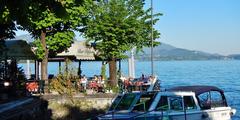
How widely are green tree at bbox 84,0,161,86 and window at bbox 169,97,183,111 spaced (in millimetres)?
17680

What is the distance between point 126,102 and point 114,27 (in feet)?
60.1

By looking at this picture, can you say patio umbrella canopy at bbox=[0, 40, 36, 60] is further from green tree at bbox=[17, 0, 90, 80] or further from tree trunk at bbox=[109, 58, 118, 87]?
tree trunk at bbox=[109, 58, 118, 87]

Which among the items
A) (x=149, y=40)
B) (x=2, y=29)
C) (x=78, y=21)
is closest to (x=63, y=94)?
(x=78, y=21)

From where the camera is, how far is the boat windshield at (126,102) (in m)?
19.2

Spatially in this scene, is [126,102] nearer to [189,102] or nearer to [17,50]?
[189,102]

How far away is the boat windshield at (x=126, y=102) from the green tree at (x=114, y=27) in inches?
669

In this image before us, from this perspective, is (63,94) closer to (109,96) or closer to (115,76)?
(109,96)

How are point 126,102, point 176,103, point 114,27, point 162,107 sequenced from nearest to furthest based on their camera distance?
1. point 162,107
2. point 176,103
3. point 126,102
4. point 114,27

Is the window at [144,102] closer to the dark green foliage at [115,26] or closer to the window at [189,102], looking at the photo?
the window at [189,102]

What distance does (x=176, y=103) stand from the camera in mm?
19094

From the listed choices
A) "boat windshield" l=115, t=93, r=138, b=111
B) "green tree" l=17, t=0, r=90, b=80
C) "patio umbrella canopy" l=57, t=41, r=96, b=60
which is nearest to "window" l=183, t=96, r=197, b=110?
"boat windshield" l=115, t=93, r=138, b=111

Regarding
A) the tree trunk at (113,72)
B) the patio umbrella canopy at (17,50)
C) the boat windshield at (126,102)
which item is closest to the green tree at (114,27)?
the tree trunk at (113,72)

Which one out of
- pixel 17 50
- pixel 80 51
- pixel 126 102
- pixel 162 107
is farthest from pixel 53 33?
pixel 162 107

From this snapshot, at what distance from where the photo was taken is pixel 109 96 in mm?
31328
